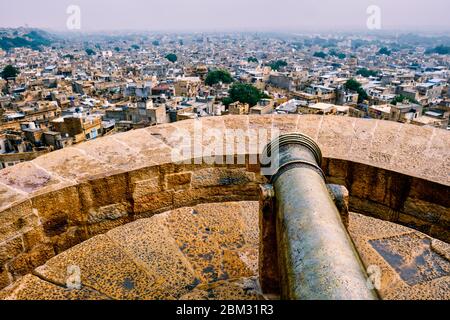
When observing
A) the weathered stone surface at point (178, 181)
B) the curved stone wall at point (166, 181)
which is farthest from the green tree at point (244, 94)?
the weathered stone surface at point (178, 181)

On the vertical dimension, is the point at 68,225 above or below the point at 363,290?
below

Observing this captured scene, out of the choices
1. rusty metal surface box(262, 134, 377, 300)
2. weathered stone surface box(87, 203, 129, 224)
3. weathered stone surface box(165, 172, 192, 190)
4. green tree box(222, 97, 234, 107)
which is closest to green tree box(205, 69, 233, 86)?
green tree box(222, 97, 234, 107)

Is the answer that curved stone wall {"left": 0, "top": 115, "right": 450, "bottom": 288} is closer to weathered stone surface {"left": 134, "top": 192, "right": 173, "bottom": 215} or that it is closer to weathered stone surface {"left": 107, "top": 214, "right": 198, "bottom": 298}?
weathered stone surface {"left": 134, "top": 192, "right": 173, "bottom": 215}

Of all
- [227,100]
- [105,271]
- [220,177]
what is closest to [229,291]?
[105,271]

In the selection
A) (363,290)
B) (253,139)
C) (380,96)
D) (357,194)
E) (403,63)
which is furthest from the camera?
(403,63)

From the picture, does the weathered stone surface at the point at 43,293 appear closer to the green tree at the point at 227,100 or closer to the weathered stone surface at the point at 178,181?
the weathered stone surface at the point at 178,181
